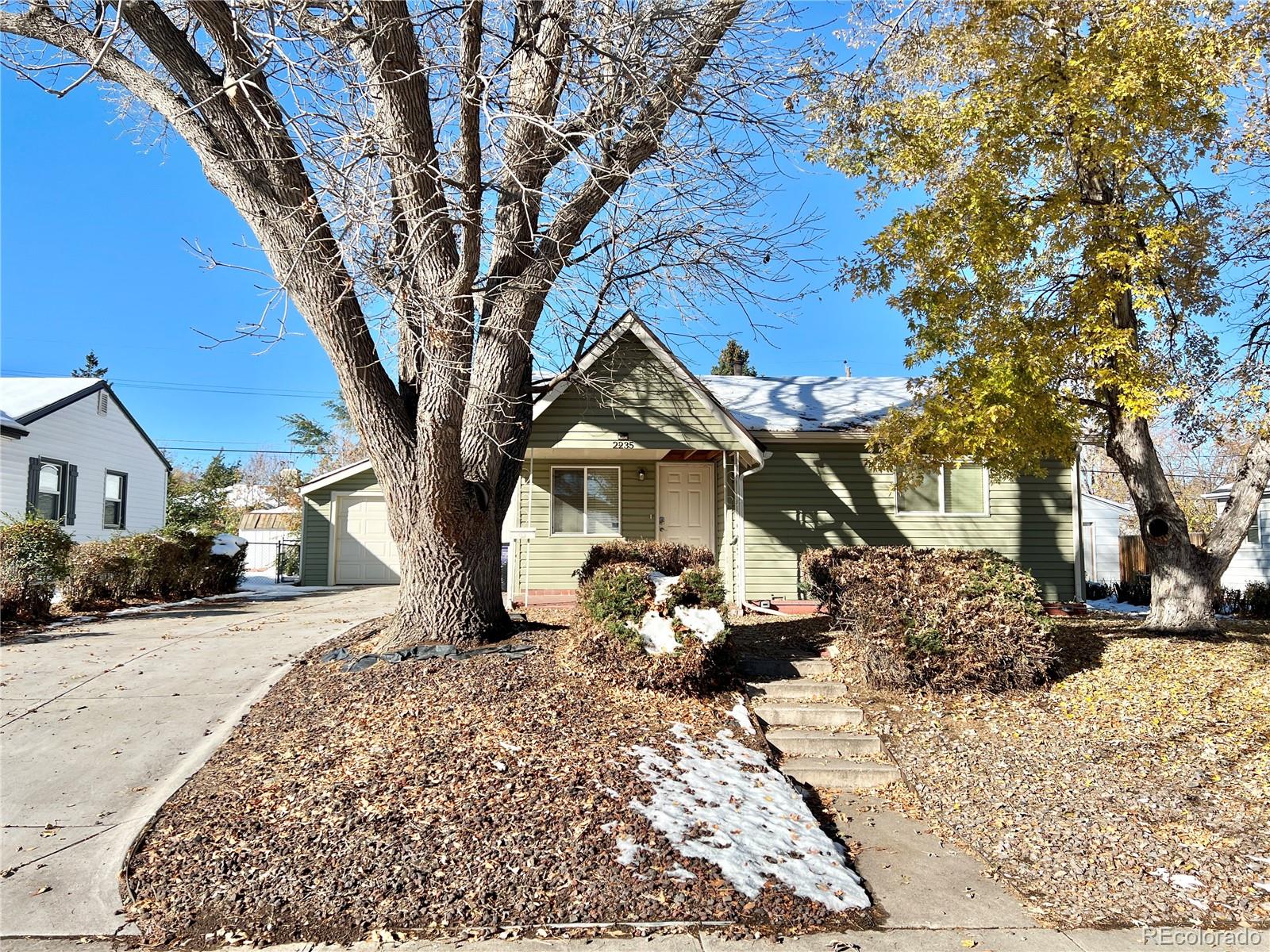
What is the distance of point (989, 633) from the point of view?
7.23m

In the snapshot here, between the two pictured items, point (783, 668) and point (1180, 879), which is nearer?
point (1180, 879)

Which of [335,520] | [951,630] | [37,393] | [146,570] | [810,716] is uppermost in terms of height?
[37,393]

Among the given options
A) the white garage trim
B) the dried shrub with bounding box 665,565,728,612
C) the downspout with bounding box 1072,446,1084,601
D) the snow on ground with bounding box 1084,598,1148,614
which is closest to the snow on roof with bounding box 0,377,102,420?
the white garage trim

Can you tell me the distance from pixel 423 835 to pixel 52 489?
17.6m

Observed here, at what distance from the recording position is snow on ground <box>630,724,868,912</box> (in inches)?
167

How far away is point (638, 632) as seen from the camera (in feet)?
22.3

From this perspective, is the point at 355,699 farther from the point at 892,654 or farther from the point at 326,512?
the point at 326,512

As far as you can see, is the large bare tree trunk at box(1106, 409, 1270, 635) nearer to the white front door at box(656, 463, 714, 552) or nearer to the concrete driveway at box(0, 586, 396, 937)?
the white front door at box(656, 463, 714, 552)

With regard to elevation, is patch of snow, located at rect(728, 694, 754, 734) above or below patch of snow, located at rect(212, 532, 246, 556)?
below

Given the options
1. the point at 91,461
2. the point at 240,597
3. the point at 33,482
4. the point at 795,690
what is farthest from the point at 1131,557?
the point at 91,461

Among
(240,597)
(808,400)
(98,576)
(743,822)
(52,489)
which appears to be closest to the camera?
(743,822)

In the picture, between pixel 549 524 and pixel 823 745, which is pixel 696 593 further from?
pixel 549 524

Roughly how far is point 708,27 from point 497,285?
297 cm

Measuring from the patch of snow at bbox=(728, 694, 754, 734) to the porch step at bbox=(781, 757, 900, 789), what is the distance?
42 centimetres
